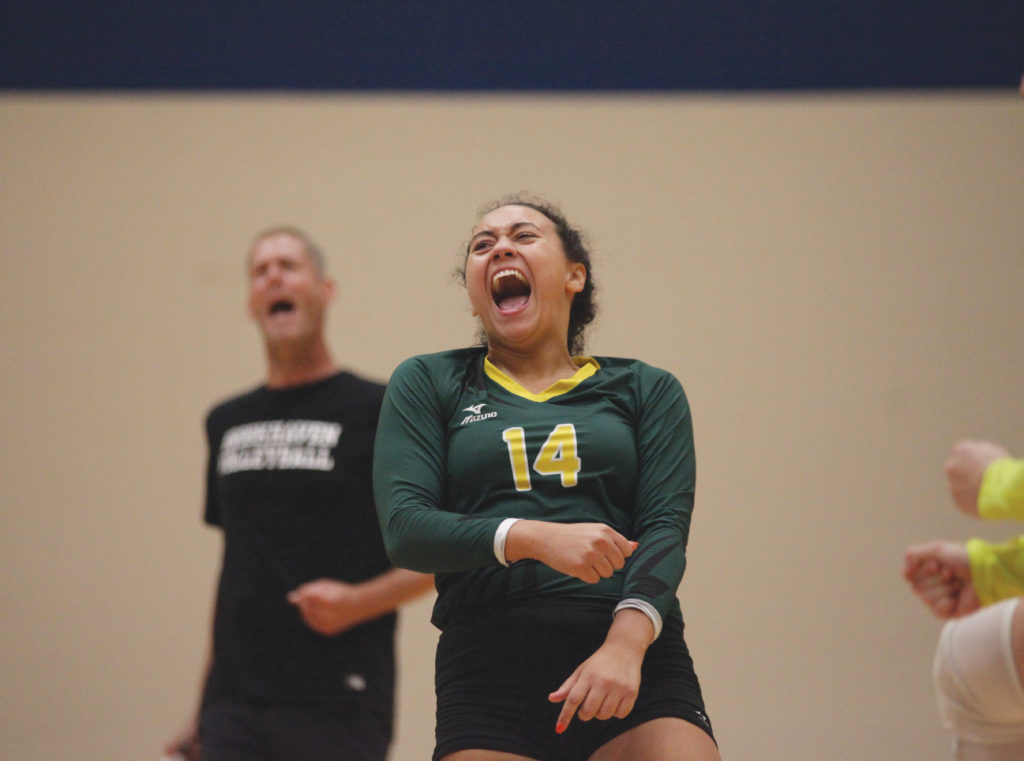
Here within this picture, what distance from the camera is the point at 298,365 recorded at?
93.3 inches

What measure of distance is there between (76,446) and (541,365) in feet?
6.82

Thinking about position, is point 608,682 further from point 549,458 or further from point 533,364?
point 533,364

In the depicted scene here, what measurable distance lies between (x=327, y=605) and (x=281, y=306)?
75 centimetres

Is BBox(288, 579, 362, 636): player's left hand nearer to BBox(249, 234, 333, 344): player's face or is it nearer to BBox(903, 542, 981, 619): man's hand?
BBox(249, 234, 333, 344): player's face

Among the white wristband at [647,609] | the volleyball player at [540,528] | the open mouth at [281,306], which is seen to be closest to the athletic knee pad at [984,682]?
the volleyball player at [540,528]

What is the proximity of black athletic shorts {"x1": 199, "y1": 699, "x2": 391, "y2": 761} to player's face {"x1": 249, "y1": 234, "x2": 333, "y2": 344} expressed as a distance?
2.64 ft

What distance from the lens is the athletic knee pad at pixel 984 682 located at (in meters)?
1.77

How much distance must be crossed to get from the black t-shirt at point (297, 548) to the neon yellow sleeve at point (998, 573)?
3.72 feet

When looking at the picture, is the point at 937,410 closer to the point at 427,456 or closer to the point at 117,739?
the point at 427,456

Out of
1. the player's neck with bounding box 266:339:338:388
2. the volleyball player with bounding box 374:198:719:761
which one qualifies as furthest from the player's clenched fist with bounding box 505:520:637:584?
the player's neck with bounding box 266:339:338:388

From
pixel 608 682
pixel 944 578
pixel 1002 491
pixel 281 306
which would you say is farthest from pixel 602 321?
pixel 608 682

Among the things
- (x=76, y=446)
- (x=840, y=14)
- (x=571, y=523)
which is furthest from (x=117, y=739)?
(x=840, y=14)

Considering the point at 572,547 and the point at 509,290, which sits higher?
the point at 509,290

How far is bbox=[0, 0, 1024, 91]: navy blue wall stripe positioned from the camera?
322 centimetres
